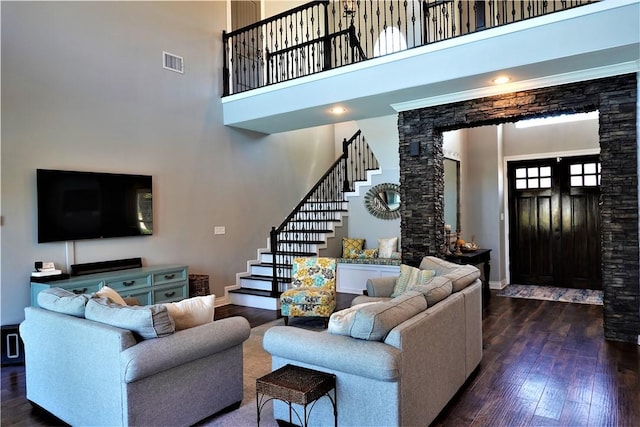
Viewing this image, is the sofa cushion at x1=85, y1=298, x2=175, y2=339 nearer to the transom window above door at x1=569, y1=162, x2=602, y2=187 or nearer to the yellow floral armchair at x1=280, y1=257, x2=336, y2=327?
the yellow floral armchair at x1=280, y1=257, x2=336, y2=327

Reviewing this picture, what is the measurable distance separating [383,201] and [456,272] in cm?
416

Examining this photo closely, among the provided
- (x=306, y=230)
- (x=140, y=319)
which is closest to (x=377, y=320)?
(x=140, y=319)

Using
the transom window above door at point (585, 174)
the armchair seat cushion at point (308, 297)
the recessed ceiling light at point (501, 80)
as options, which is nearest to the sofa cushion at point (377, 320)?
the armchair seat cushion at point (308, 297)

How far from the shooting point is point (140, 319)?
8.00ft

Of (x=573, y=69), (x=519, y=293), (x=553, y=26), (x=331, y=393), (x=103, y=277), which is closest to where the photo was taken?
(x=331, y=393)

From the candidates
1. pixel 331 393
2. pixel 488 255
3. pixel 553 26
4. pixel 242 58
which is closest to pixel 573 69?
pixel 553 26

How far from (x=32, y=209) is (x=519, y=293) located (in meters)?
7.12

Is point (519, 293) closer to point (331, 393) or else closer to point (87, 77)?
point (331, 393)

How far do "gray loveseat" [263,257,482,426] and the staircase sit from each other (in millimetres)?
3595

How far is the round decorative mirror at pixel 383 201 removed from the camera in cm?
755

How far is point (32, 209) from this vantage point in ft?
14.5

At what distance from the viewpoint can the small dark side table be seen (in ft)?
20.0

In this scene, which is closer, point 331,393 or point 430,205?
point 331,393

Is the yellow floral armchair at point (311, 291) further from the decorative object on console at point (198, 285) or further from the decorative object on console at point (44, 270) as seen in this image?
the decorative object on console at point (44, 270)
